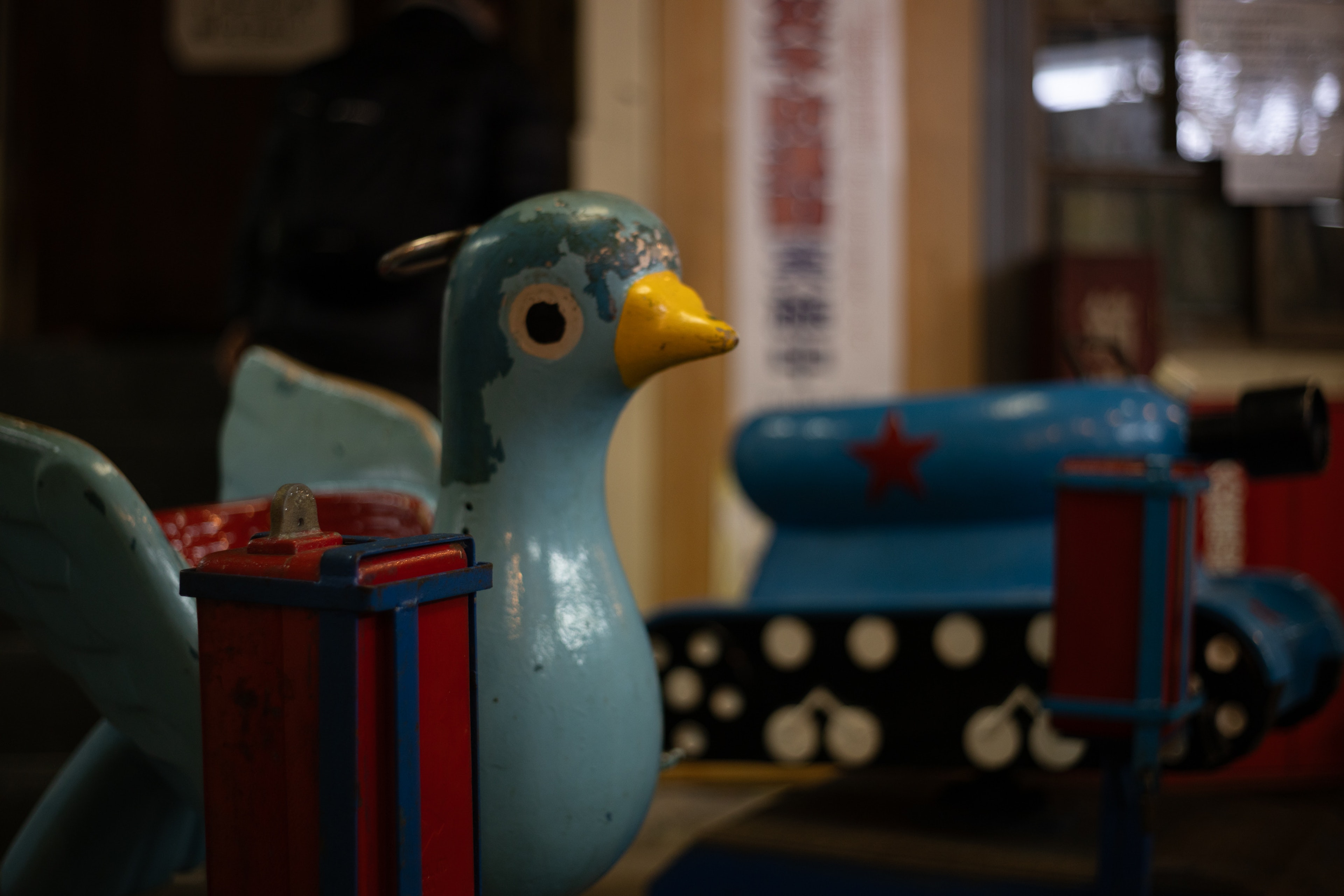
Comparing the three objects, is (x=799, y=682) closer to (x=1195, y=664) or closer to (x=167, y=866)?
(x=1195, y=664)

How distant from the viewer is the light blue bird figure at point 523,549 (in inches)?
23.2

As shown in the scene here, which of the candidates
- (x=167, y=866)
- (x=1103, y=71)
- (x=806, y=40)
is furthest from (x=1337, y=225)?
(x=167, y=866)

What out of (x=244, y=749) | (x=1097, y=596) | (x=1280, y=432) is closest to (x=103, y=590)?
(x=244, y=749)

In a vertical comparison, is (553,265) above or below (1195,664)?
above

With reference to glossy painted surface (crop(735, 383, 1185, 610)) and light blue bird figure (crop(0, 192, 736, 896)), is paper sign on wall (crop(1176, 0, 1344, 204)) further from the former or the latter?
light blue bird figure (crop(0, 192, 736, 896))

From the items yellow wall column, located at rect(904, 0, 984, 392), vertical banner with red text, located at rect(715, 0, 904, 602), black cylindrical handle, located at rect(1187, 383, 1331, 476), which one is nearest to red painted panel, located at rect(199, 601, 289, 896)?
black cylindrical handle, located at rect(1187, 383, 1331, 476)

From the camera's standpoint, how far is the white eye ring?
64 centimetres

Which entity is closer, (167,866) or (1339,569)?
(167,866)

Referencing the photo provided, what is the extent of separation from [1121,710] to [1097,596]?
0.09 meters

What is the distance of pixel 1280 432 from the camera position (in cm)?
92

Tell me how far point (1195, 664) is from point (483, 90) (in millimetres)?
1127

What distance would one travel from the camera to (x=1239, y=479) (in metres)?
2.20

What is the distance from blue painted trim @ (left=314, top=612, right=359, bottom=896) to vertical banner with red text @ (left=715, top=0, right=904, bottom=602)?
1.92 meters

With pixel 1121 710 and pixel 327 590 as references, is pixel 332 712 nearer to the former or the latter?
→ pixel 327 590
